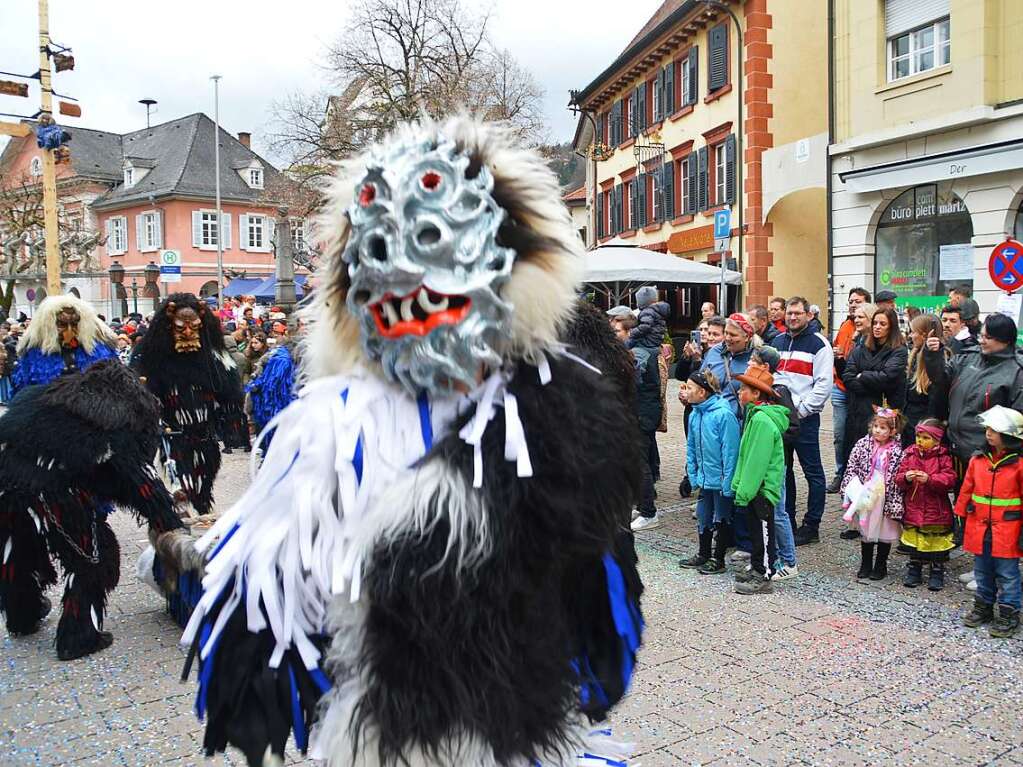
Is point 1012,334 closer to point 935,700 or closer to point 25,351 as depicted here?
point 935,700

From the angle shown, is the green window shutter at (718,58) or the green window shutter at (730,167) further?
the green window shutter at (718,58)

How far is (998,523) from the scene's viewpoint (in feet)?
16.0

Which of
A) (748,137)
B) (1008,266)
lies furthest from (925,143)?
(1008,266)

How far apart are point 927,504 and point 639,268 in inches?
376

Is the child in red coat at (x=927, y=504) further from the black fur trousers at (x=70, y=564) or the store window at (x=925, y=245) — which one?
the store window at (x=925, y=245)

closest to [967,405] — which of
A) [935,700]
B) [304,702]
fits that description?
[935,700]

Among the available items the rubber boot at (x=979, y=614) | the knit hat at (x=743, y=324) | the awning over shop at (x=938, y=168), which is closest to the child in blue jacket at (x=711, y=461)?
the knit hat at (x=743, y=324)

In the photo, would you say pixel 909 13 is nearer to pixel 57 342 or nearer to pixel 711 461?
pixel 711 461

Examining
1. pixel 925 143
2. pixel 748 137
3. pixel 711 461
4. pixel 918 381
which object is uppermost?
pixel 748 137

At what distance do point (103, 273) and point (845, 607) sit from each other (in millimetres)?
45623

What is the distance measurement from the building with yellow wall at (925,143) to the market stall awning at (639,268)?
118 inches

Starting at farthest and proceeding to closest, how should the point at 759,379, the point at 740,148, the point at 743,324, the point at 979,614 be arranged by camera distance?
the point at 740,148
the point at 743,324
the point at 759,379
the point at 979,614

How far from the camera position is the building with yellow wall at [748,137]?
65.3 ft

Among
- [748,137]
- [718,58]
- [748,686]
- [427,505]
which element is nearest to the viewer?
[427,505]
